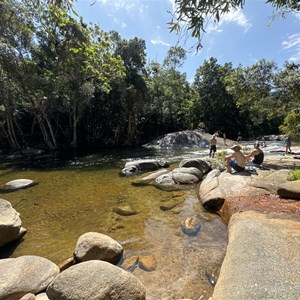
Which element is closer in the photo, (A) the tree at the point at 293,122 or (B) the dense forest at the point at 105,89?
(A) the tree at the point at 293,122

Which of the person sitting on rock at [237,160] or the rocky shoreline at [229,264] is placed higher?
the person sitting on rock at [237,160]

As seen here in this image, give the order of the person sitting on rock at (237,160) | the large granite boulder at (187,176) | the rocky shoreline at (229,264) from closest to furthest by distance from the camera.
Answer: the rocky shoreline at (229,264)
the person sitting on rock at (237,160)
the large granite boulder at (187,176)

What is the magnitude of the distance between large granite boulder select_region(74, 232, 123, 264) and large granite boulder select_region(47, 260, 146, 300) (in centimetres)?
107

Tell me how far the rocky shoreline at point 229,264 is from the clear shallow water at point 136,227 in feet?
1.22

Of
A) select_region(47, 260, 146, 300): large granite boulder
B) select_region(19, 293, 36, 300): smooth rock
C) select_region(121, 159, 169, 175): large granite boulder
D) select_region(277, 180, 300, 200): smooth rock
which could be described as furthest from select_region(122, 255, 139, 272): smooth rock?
select_region(121, 159, 169, 175): large granite boulder

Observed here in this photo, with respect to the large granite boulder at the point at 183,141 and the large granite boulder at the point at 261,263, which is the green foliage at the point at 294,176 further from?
the large granite boulder at the point at 183,141

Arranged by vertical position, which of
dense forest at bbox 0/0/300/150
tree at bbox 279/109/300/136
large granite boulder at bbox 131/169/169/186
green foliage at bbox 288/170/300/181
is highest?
dense forest at bbox 0/0/300/150

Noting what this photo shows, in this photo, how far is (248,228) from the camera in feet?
15.0

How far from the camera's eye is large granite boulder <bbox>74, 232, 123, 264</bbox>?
188 inches

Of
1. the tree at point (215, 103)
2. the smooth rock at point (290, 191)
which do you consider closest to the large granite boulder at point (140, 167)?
the smooth rock at point (290, 191)

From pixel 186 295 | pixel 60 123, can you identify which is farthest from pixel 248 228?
pixel 60 123

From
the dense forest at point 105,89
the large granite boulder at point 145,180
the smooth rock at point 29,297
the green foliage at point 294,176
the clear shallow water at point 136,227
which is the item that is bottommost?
the clear shallow water at point 136,227

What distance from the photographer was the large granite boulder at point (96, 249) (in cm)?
478

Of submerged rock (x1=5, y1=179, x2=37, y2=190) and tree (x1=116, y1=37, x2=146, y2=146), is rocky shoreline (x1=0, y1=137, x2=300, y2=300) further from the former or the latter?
tree (x1=116, y1=37, x2=146, y2=146)
